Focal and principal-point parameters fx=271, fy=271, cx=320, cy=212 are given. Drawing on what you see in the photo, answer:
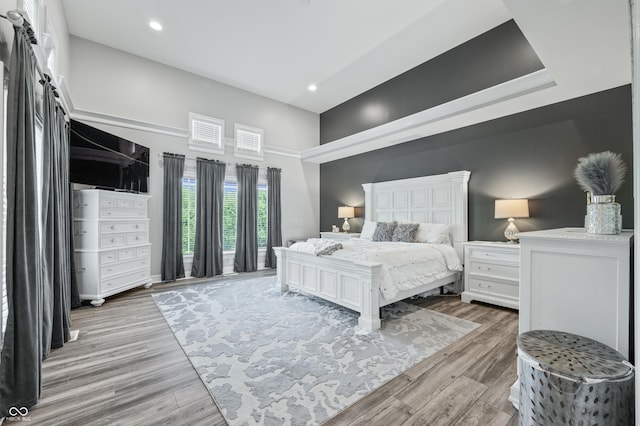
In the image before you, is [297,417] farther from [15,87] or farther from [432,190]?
[432,190]

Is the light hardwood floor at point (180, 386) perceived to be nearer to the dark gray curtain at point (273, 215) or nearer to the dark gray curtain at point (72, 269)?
the dark gray curtain at point (72, 269)

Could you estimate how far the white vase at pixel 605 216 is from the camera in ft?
5.14

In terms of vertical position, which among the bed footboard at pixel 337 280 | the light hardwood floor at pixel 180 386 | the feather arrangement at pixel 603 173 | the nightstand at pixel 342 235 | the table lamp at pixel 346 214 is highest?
the feather arrangement at pixel 603 173

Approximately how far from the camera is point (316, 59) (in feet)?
15.8

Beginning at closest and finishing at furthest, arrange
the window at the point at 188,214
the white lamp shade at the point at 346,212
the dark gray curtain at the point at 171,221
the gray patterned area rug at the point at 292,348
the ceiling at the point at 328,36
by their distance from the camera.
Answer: the gray patterned area rug at the point at 292,348, the ceiling at the point at 328,36, the dark gray curtain at the point at 171,221, the window at the point at 188,214, the white lamp shade at the point at 346,212

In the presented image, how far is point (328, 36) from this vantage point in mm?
4184

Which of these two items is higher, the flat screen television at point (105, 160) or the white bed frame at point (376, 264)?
the flat screen television at point (105, 160)

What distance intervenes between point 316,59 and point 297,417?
508 centimetres

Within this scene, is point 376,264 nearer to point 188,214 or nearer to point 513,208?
point 513,208

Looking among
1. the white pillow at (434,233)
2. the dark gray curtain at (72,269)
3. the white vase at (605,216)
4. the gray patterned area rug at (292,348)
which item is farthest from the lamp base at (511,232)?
the dark gray curtain at (72,269)

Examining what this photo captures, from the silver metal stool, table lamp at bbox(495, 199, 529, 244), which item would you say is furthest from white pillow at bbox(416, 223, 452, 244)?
the silver metal stool

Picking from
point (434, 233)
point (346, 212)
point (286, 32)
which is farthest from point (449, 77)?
point (346, 212)

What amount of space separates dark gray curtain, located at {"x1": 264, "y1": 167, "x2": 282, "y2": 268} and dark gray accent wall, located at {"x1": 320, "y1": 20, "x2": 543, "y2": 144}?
201 cm

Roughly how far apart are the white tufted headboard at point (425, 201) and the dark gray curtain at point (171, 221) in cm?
370
